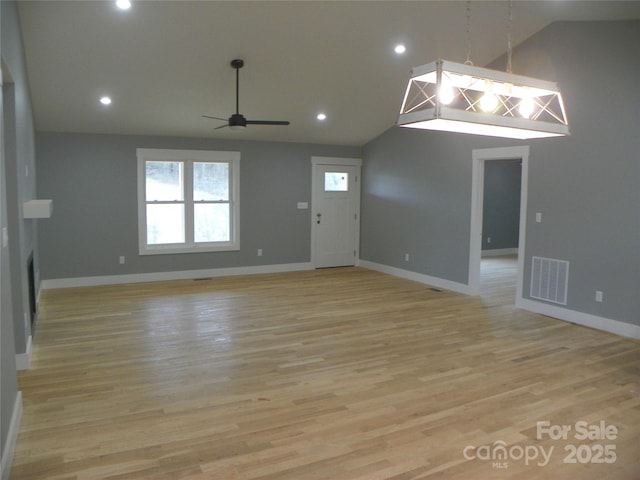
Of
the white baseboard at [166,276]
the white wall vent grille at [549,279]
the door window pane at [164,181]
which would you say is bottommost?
the white baseboard at [166,276]

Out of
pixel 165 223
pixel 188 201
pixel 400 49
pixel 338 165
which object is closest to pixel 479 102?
pixel 400 49

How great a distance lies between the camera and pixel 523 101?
109 inches

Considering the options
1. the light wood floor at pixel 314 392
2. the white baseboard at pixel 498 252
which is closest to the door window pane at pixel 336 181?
the light wood floor at pixel 314 392

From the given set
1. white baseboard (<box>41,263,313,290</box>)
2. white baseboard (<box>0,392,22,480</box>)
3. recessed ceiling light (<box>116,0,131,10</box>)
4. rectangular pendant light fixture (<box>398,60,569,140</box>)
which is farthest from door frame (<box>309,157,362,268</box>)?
white baseboard (<box>0,392,22,480</box>)

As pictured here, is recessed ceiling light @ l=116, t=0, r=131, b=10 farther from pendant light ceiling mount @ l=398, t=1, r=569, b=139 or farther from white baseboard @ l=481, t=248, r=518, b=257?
white baseboard @ l=481, t=248, r=518, b=257

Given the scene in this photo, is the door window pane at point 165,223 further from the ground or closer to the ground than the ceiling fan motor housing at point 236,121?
closer to the ground

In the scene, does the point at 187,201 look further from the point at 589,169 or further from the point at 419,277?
the point at 589,169

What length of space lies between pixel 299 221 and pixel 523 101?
232 inches

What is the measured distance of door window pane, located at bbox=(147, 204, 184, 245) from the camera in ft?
24.3

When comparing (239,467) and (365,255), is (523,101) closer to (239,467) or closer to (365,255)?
(239,467)

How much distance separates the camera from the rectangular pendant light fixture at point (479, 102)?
7.89 ft

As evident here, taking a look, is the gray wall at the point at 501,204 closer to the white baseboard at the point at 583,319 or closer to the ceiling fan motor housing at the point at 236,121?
the white baseboard at the point at 583,319

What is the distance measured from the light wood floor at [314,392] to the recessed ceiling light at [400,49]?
10.0 ft

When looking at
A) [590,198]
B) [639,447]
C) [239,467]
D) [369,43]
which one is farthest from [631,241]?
[239,467]
